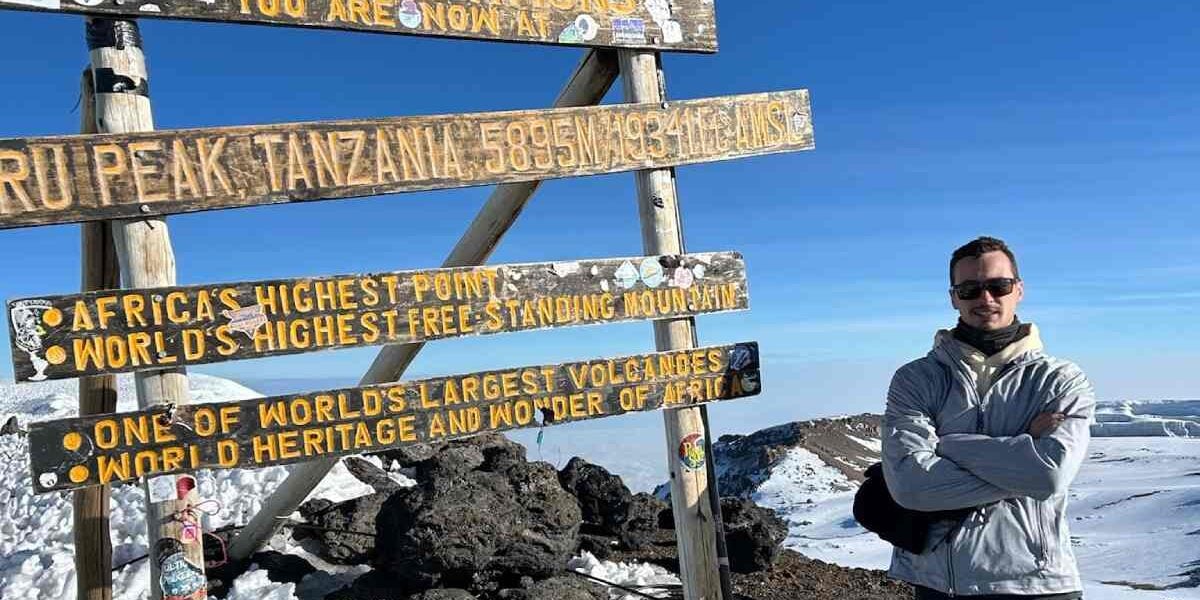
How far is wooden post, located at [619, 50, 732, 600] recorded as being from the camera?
561 cm

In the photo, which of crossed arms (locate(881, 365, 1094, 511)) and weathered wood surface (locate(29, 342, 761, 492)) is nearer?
crossed arms (locate(881, 365, 1094, 511))

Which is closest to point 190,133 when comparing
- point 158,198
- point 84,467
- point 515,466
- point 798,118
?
point 158,198

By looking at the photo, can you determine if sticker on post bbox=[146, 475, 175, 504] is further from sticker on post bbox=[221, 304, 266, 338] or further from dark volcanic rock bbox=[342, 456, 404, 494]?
dark volcanic rock bbox=[342, 456, 404, 494]

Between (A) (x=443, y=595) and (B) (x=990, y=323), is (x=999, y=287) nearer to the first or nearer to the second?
(B) (x=990, y=323)

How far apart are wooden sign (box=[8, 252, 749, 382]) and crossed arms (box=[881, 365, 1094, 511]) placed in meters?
2.04

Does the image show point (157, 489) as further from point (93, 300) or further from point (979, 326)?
point (979, 326)

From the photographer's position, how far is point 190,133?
4.45 meters

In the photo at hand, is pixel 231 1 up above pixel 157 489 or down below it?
above

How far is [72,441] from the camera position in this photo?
425 cm

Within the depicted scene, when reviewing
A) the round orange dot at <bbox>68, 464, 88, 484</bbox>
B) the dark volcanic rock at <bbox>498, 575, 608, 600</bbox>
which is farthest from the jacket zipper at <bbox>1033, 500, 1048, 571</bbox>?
the round orange dot at <bbox>68, 464, 88, 484</bbox>

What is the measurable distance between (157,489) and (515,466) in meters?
3.62

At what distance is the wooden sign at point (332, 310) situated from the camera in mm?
4203

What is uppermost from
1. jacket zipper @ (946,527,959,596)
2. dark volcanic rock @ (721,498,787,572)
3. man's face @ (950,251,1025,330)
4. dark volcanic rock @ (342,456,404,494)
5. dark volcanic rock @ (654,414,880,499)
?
man's face @ (950,251,1025,330)

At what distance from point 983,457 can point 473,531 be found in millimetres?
4348
